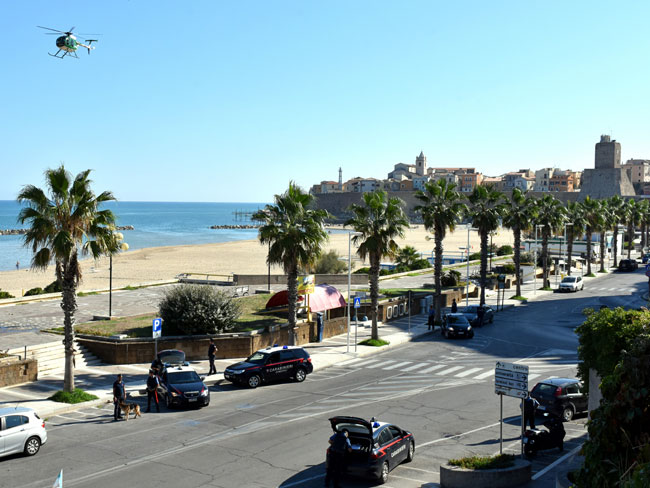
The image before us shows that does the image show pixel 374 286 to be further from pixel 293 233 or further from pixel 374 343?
pixel 293 233

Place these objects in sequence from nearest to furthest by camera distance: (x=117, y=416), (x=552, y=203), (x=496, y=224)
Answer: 1. (x=117, y=416)
2. (x=496, y=224)
3. (x=552, y=203)

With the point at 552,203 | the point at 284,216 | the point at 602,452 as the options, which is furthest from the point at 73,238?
the point at 552,203

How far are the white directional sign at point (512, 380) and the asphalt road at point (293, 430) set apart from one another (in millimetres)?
2030

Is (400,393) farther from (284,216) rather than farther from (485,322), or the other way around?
(485,322)

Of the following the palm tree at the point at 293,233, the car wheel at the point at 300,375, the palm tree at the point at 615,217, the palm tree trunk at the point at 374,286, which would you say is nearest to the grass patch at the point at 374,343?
the palm tree trunk at the point at 374,286

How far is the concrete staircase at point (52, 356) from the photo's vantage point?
87.7ft

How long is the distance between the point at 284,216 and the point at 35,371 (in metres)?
13.2

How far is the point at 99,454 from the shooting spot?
674 inches

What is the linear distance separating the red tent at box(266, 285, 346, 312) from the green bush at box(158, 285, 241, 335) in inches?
241

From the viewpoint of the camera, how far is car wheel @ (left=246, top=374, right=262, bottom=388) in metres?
25.8

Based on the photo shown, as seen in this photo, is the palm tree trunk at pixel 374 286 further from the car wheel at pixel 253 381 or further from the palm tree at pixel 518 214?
the palm tree at pixel 518 214

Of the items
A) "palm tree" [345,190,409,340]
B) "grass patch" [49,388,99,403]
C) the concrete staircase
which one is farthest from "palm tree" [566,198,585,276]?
"grass patch" [49,388,99,403]

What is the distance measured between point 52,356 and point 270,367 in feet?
32.0

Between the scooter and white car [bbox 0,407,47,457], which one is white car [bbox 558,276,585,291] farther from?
white car [bbox 0,407,47,457]
